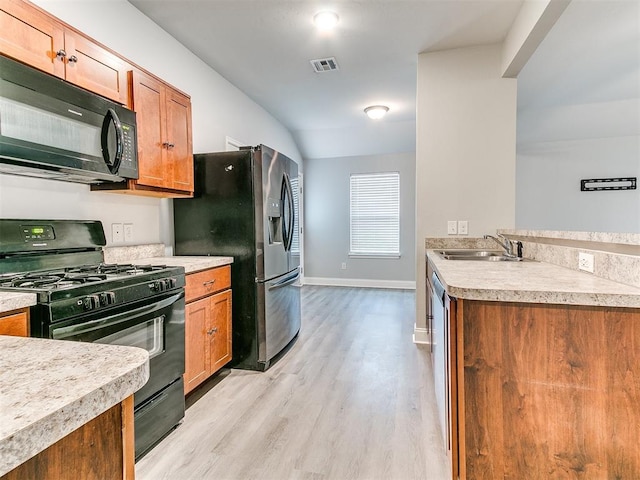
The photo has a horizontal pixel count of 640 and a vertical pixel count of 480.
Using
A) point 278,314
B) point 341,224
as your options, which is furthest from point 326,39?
point 341,224

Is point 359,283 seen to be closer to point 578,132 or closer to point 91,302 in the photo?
point 578,132

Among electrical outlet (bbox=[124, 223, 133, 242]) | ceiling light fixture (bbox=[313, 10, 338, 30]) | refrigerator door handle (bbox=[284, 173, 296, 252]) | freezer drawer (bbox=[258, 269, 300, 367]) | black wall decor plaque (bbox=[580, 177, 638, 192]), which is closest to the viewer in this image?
electrical outlet (bbox=[124, 223, 133, 242])

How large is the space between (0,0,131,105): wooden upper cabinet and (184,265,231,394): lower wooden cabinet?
3.85 ft

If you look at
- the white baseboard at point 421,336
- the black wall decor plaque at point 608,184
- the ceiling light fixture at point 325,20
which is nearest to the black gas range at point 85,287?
the ceiling light fixture at point 325,20

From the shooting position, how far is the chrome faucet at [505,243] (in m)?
2.54

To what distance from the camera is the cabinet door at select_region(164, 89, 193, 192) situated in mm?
2412

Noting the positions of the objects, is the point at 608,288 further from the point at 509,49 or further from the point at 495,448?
the point at 509,49

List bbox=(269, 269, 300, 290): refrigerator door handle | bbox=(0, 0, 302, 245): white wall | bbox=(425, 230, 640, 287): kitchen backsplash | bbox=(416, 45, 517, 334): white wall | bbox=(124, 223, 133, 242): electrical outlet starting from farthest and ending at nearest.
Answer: bbox=(416, 45, 517, 334): white wall, bbox=(269, 269, 300, 290): refrigerator door handle, bbox=(124, 223, 133, 242): electrical outlet, bbox=(0, 0, 302, 245): white wall, bbox=(425, 230, 640, 287): kitchen backsplash

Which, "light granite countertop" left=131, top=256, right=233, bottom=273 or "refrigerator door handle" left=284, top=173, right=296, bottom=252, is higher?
"refrigerator door handle" left=284, top=173, right=296, bottom=252

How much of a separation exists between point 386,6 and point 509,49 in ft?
3.42

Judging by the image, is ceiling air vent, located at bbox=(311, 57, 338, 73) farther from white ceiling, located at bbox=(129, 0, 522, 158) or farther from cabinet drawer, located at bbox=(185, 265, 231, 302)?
cabinet drawer, located at bbox=(185, 265, 231, 302)

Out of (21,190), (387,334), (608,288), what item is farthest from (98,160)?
(387,334)

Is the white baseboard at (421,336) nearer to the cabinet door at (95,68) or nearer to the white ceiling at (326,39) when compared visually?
the white ceiling at (326,39)

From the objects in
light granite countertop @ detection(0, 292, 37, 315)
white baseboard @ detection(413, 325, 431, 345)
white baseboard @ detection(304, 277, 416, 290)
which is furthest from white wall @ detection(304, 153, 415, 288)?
light granite countertop @ detection(0, 292, 37, 315)
